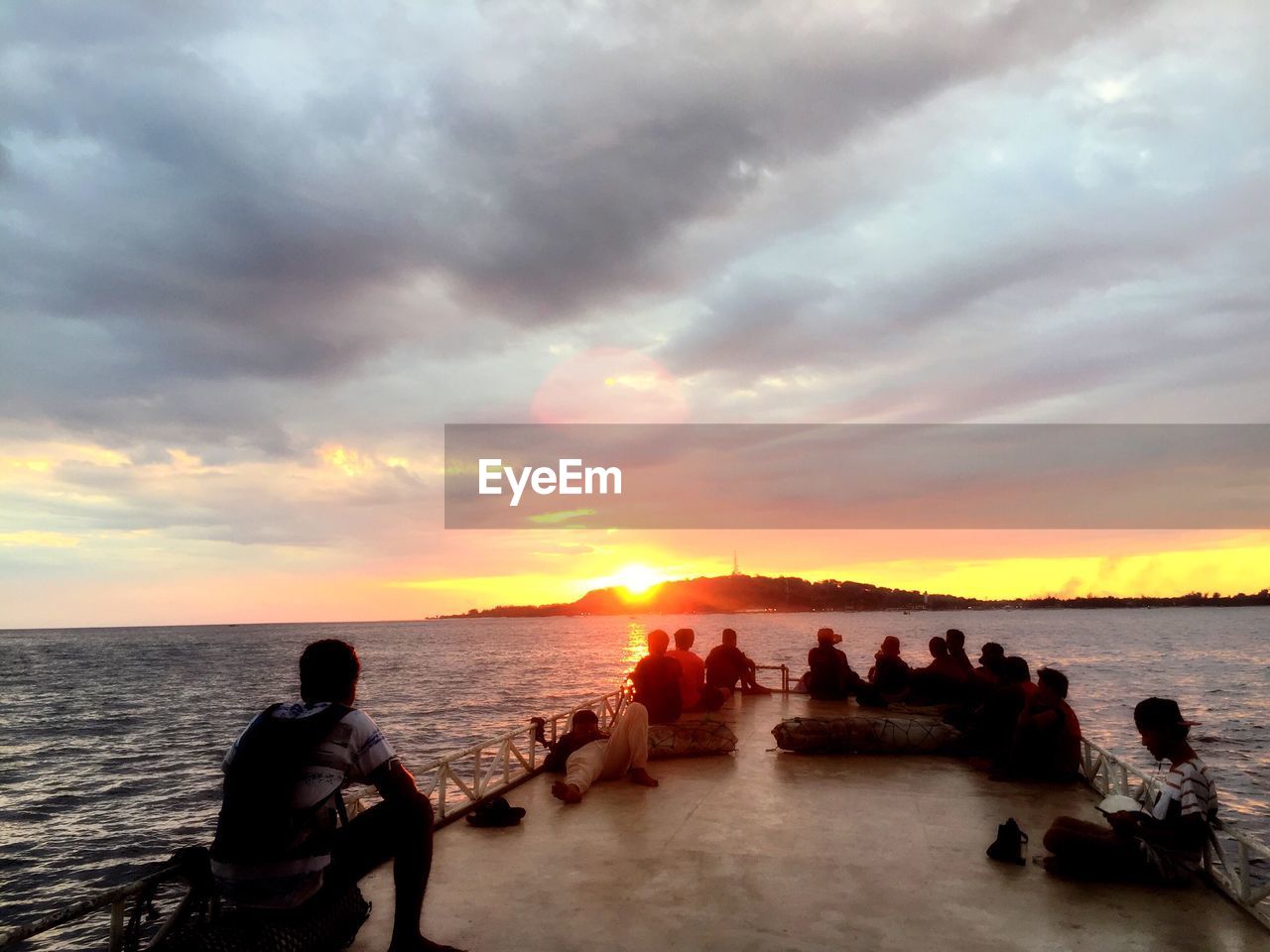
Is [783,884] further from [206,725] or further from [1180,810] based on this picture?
[206,725]

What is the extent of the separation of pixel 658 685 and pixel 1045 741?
17.5 ft

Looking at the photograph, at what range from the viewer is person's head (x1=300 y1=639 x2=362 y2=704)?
446cm

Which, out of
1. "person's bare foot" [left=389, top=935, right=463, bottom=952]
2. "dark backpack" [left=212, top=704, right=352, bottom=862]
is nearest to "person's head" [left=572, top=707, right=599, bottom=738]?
"person's bare foot" [left=389, top=935, right=463, bottom=952]

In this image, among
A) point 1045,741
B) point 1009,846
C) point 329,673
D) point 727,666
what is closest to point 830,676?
point 727,666

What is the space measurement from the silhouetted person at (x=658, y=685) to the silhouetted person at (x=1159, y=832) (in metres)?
6.47

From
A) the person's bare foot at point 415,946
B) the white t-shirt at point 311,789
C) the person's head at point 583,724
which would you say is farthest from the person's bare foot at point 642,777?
the white t-shirt at point 311,789

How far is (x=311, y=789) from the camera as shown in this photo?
4223 mm

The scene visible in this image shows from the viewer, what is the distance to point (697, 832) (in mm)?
8094

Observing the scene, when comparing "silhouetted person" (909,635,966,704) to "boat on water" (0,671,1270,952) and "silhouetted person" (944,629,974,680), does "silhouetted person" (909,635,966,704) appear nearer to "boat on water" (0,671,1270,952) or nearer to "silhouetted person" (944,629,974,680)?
Result: "silhouetted person" (944,629,974,680)

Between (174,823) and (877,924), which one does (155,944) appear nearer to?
(877,924)

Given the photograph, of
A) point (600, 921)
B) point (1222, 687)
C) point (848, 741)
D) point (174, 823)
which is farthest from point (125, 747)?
point (1222, 687)

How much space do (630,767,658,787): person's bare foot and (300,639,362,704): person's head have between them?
20.8ft

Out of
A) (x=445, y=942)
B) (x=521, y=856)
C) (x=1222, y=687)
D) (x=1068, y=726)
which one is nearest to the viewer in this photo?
(x=445, y=942)

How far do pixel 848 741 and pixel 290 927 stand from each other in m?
9.44
